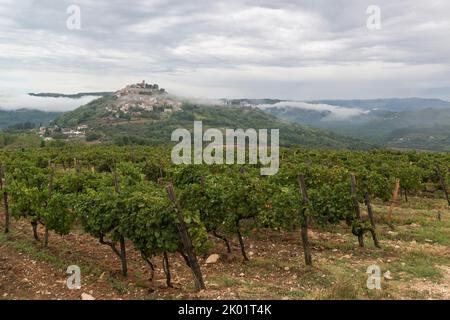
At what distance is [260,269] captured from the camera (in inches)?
456

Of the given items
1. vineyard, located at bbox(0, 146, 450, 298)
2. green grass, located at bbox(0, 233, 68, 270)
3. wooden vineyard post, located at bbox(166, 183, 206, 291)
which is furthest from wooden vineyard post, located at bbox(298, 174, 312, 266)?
green grass, located at bbox(0, 233, 68, 270)

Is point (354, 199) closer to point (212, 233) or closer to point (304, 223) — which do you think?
point (304, 223)

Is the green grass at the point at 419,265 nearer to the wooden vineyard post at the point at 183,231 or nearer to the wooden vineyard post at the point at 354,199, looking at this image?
the wooden vineyard post at the point at 354,199

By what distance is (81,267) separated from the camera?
11.5 metres

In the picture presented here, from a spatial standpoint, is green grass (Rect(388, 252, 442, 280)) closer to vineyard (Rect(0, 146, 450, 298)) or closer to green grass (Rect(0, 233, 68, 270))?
vineyard (Rect(0, 146, 450, 298))

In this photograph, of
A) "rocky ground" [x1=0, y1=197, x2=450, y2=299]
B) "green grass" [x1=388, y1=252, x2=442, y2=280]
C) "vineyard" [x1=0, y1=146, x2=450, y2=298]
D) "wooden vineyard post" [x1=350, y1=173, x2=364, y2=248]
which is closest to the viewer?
"rocky ground" [x1=0, y1=197, x2=450, y2=299]

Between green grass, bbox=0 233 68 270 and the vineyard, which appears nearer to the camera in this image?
the vineyard

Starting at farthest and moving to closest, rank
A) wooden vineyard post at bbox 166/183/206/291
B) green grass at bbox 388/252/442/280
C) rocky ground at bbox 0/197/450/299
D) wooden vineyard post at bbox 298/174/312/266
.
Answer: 1. wooden vineyard post at bbox 298/174/312/266
2. green grass at bbox 388/252/442/280
3. rocky ground at bbox 0/197/450/299
4. wooden vineyard post at bbox 166/183/206/291

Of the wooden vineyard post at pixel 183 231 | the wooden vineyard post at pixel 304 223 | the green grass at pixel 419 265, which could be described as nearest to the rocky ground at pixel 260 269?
the green grass at pixel 419 265

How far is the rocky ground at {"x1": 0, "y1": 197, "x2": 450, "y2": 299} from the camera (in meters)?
9.42

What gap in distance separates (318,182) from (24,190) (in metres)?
12.5

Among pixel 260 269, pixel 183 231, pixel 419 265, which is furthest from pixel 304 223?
pixel 183 231

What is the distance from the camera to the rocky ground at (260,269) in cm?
942
